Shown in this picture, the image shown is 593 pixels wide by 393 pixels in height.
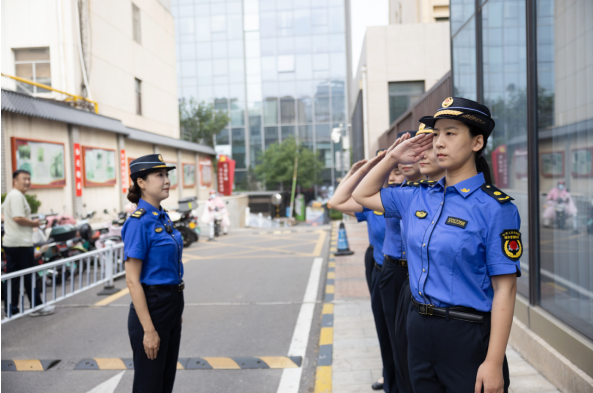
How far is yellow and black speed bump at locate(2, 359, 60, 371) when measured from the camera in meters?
4.81

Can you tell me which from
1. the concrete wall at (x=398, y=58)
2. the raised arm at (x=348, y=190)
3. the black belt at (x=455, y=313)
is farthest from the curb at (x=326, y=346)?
the concrete wall at (x=398, y=58)

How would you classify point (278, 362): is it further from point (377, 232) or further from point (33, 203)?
point (33, 203)

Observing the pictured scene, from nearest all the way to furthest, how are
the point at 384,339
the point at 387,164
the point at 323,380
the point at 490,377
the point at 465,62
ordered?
1. the point at 490,377
2. the point at 387,164
3. the point at 384,339
4. the point at 323,380
5. the point at 465,62

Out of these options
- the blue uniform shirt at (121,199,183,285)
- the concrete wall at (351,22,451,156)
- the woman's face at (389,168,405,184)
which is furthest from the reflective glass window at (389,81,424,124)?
the blue uniform shirt at (121,199,183,285)

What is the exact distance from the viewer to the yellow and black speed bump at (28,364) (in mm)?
4809

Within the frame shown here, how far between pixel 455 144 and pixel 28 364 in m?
4.95

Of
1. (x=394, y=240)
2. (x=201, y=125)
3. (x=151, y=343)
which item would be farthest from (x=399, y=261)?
(x=201, y=125)

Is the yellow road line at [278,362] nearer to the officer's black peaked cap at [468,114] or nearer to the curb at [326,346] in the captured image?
the curb at [326,346]

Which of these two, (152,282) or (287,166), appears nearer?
(152,282)

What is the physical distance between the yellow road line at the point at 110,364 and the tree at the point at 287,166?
3656cm

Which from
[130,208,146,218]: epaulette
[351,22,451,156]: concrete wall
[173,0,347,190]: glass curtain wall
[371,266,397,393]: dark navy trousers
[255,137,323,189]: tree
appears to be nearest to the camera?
[130,208,146,218]: epaulette

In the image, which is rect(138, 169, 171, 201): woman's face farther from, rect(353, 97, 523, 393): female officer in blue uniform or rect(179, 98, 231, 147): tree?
rect(179, 98, 231, 147): tree

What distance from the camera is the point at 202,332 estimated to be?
5.96m

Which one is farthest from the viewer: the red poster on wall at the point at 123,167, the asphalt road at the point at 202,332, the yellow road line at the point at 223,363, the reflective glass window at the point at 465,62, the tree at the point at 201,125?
the tree at the point at 201,125
